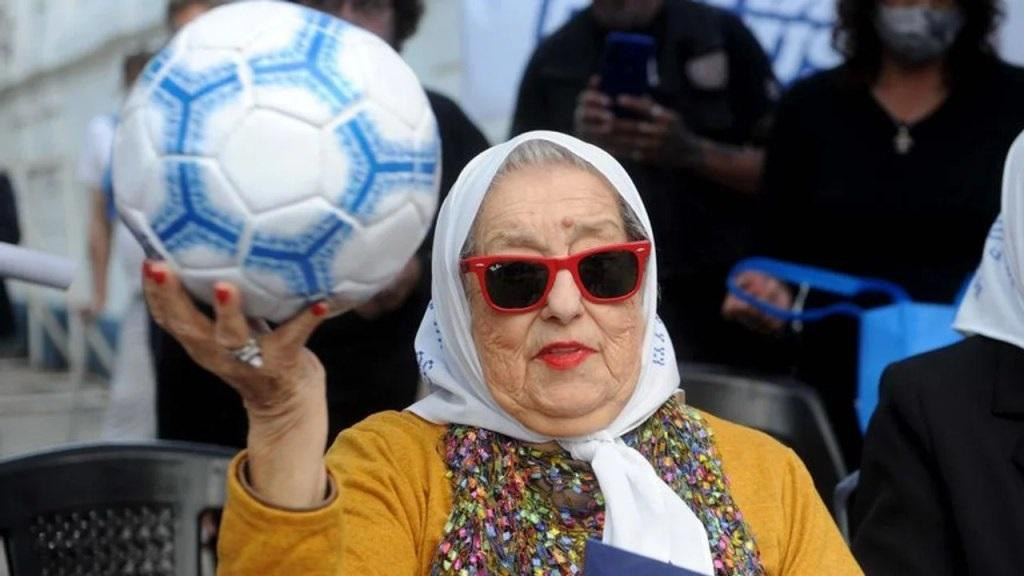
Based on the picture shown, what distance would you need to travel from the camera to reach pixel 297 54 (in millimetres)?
2141

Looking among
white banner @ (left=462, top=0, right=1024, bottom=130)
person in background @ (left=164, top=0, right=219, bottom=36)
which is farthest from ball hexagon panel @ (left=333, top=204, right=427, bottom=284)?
person in background @ (left=164, top=0, right=219, bottom=36)

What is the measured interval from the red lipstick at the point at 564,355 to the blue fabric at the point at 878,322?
1253 millimetres

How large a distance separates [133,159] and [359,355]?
2.09m

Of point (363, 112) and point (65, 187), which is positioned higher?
point (363, 112)

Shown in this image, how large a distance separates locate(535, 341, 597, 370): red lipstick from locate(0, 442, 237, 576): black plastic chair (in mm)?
823

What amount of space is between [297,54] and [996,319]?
1.48 metres

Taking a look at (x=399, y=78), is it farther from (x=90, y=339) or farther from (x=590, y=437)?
A: (x=90, y=339)

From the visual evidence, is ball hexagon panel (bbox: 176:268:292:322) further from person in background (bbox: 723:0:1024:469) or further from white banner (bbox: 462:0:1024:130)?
white banner (bbox: 462:0:1024:130)

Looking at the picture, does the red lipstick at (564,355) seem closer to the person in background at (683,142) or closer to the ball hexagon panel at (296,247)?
the ball hexagon panel at (296,247)

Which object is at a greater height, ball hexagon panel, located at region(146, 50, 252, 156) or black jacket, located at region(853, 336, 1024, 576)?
ball hexagon panel, located at region(146, 50, 252, 156)

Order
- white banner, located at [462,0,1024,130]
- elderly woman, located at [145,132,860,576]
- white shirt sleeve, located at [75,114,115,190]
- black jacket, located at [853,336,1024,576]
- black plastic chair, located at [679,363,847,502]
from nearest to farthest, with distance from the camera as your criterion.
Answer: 1. elderly woman, located at [145,132,860,576]
2. black jacket, located at [853,336,1024,576]
3. black plastic chair, located at [679,363,847,502]
4. white banner, located at [462,0,1024,130]
5. white shirt sleeve, located at [75,114,115,190]

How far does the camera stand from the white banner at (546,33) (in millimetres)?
5105

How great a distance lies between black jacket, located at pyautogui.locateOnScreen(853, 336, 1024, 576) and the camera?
290cm

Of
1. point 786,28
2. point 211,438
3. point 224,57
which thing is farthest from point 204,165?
point 786,28
